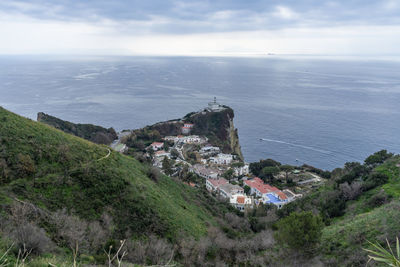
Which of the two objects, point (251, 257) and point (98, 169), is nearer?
point (251, 257)

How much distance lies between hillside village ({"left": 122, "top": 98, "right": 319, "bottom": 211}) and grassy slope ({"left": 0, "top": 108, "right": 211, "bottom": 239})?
48.3 ft

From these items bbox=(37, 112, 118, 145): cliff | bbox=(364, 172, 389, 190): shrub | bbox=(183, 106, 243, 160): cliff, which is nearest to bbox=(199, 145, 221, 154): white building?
bbox=(183, 106, 243, 160): cliff

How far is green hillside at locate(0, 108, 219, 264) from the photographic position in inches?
503

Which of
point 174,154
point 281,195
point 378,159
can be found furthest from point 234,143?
point 378,159

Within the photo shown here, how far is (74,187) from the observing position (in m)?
14.4

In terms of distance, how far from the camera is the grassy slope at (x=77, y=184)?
13219 millimetres

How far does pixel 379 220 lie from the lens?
14.1 m

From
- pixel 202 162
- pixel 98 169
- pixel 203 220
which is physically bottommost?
pixel 202 162

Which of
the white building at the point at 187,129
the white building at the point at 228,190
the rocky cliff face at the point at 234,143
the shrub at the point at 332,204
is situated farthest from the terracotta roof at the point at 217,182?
the white building at the point at 187,129

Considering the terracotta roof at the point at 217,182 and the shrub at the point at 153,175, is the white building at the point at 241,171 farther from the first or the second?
the shrub at the point at 153,175

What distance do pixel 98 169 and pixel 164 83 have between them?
410ft

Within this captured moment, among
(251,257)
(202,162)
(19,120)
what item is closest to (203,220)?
(251,257)

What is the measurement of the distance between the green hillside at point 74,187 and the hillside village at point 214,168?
14511mm

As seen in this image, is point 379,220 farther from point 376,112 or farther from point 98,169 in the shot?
point 376,112
